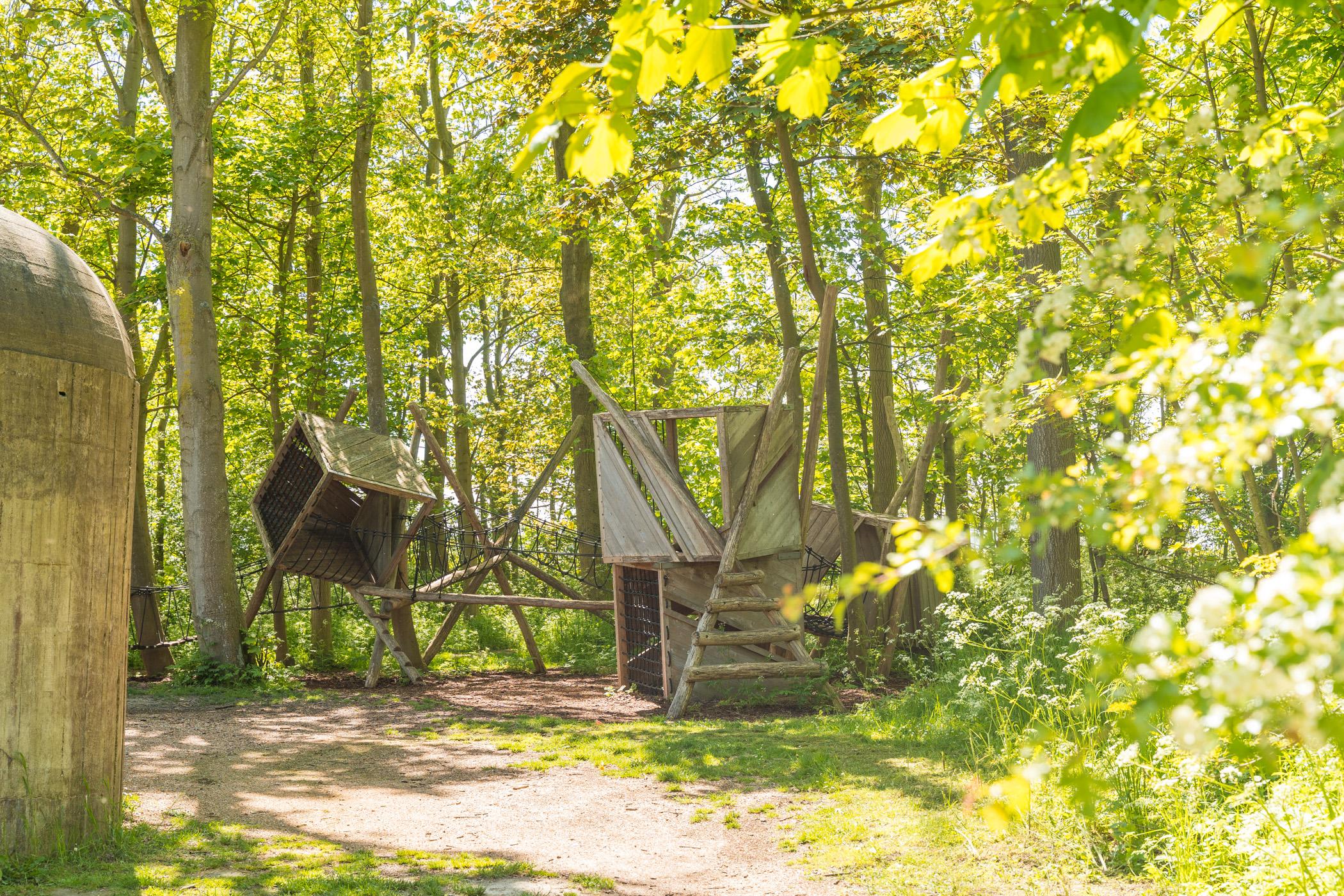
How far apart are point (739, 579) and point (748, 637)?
1.84ft

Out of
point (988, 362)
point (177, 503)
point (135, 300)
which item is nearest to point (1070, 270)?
point (988, 362)

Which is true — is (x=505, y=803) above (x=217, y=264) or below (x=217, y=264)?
below

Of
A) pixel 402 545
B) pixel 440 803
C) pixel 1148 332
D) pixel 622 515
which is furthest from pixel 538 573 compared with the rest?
pixel 1148 332

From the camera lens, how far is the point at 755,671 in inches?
386

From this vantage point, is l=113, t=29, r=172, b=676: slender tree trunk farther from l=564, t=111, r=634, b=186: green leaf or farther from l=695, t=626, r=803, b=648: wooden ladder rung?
l=564, t=111, r=634, b=186: green leaf

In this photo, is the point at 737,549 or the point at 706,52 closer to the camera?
the point at 706,52

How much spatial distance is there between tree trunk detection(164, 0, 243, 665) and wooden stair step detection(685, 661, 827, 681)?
218 inches

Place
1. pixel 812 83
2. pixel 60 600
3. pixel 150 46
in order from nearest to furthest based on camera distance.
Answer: pixel 812 83 < pixel 60 600 < pixel 150 46

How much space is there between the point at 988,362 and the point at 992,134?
4.86m

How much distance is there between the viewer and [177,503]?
24219 mm

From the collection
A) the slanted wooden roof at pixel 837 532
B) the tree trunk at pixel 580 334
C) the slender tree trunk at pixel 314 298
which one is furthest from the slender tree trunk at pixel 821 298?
the slender tree trunk at pixel 314 298

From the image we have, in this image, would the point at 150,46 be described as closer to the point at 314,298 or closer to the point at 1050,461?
the point at 314,298

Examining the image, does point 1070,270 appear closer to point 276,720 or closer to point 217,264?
point 276,720

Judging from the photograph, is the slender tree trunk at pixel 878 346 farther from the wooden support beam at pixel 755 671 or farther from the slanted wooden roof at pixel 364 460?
the slanted wooden roof at pixel 364 460
